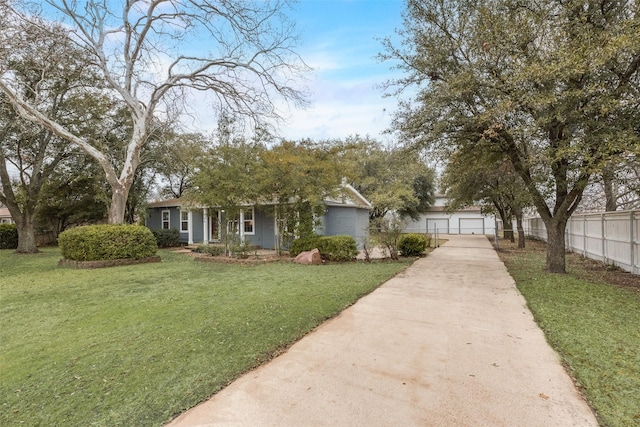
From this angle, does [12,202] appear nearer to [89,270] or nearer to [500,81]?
[89,270]

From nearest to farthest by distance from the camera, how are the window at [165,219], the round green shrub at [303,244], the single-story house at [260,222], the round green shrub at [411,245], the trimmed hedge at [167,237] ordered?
the round green shrub at [303,244]
the round green shrub at [411,245]
the single-story house at [260,222]
the trimmed hedge at [167,237]
the window at [165,219]

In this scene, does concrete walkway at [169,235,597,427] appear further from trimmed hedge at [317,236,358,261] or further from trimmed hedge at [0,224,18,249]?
trimmed hedge at [0,224,18,249]

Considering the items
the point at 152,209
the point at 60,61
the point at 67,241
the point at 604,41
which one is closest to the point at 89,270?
the point at 67,241

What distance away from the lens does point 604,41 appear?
5.59 meters

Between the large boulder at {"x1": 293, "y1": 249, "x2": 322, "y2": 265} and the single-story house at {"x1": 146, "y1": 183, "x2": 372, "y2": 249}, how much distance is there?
2.29 metres

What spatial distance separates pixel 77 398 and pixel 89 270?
853 centimetres

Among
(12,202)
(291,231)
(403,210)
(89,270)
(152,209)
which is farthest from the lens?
(403,210)

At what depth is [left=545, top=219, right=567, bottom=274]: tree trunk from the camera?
8.34 m

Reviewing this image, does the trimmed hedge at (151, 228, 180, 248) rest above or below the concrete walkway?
above

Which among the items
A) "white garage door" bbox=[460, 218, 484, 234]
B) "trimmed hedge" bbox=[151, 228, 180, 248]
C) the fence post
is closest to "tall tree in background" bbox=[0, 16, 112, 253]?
"trimmed hedge" bbox=[151, 228, 180, 248]

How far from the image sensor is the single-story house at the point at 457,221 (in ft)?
100

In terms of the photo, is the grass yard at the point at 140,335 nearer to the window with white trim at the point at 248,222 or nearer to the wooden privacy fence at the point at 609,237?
the wooden privacy fence at the point at 609,237

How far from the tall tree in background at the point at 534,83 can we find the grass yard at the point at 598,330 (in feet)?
5.57

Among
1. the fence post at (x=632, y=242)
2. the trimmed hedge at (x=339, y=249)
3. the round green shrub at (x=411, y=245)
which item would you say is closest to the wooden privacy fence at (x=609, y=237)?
the fence post at (x=632, y=242)
